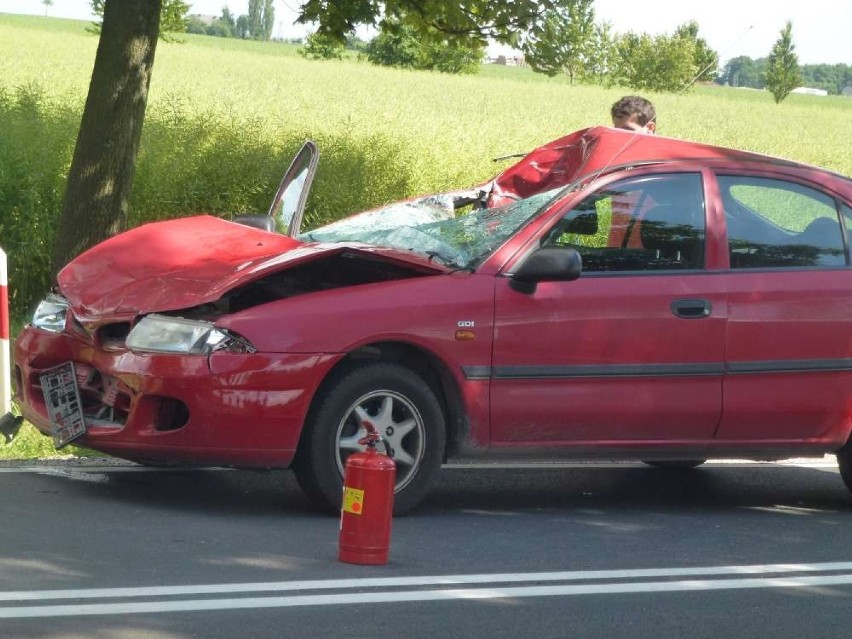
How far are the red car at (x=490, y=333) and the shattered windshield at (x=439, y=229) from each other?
25mm

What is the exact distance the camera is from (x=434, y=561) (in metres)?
5.87

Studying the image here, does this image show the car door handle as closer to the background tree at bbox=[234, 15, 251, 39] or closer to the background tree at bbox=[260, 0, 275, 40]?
the background tree at bbox=[260, 0, 275, 40]

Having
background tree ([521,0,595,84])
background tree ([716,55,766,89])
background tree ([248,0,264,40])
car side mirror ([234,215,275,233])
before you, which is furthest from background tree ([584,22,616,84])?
background tree ([248,0,264,40])

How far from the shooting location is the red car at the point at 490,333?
630 cm

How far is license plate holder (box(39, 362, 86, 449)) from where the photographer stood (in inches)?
256

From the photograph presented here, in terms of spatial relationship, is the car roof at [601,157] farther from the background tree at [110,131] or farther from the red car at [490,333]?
the background tree at [110,131]

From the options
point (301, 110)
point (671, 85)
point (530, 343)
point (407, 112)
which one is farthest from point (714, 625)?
point (671, 85)

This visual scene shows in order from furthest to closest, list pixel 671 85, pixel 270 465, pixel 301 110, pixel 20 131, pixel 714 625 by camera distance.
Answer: pixel 671 85
pixel 301 110
pixel 20 131
pixel 270 465
pixel 714 625

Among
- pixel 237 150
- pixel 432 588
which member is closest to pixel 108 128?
pixel 237 150

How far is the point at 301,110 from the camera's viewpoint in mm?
18812

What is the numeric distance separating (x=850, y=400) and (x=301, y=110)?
12519mm

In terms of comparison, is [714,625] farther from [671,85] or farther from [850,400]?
[671,85]

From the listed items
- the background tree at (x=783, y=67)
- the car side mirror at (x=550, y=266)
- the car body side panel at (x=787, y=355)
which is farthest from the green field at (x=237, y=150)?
the background tree at (x=783, y=67)

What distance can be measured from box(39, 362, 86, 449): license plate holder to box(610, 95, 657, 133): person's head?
4.30 metres
